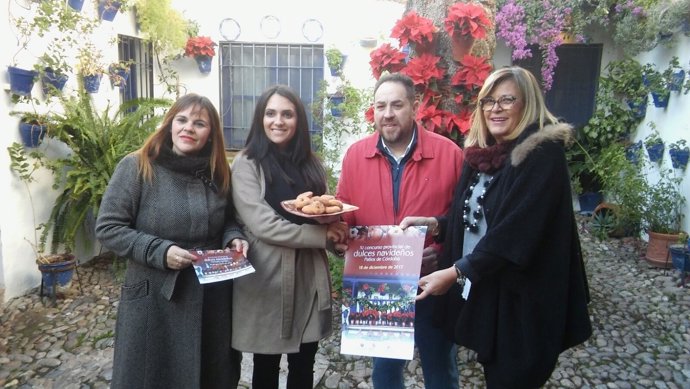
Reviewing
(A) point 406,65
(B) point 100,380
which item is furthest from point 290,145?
(B) point 100,380

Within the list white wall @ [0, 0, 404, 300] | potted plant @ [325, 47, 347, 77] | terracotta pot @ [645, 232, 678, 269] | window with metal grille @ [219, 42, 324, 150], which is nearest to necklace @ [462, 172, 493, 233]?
white wall @ [0, 0, 404, 300]

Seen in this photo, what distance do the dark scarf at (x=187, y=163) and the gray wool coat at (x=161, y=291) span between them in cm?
3

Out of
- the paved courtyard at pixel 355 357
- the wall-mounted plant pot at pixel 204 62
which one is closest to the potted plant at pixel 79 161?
the paved courtyard at pixel 355 357

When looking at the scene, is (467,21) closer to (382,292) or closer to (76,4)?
(382,292)

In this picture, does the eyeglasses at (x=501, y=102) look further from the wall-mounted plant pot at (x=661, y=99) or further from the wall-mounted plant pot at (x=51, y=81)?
the wall-mounted plant pot at (x=661, y=99)

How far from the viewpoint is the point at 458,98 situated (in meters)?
3.44

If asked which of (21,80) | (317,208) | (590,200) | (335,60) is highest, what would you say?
(335,60)

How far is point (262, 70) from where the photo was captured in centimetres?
764

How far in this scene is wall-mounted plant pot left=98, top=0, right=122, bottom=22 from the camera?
202 inches

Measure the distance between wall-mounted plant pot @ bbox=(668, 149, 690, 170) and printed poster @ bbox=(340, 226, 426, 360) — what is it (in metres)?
4.90

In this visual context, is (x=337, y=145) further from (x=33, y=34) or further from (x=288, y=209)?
(x=288, y=209)

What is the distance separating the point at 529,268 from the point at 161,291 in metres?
1.53

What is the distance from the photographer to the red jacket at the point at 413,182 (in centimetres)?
222

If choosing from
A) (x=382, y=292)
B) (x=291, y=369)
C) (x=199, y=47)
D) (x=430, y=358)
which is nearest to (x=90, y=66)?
(x=199, y=47)
